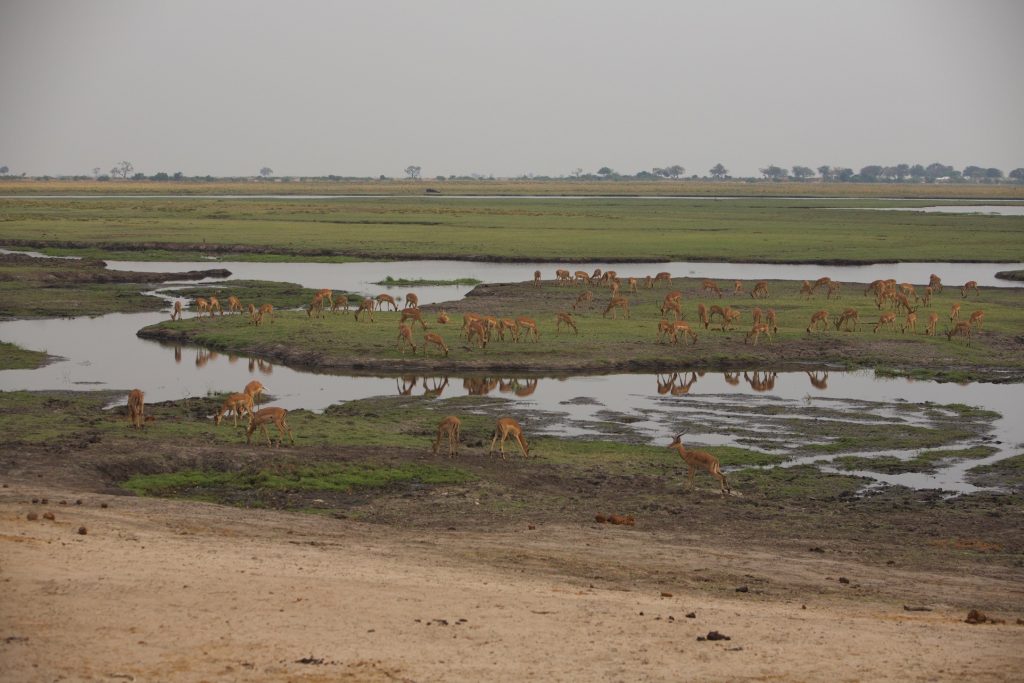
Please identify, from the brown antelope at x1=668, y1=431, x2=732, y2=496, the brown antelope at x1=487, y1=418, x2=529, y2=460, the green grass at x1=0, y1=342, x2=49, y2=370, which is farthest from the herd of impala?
the green grass at x1=0, y1=342, x2=49, y2=370

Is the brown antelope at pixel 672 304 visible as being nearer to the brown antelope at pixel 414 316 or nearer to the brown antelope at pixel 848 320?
the brown antelope at pixel 848 320

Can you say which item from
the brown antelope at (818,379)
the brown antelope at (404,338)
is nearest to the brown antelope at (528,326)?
the brown antelope at (404,338)

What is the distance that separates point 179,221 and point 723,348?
2369 inches

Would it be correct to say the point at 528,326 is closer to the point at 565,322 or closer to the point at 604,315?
the point at 565,322

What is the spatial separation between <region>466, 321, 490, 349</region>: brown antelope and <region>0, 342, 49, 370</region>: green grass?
1060 centimetres

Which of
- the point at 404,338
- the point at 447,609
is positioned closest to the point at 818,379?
the point at 404,338

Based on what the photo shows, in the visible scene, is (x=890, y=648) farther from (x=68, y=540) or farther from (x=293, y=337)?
(x=293, y=337)

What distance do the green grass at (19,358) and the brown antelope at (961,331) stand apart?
2394cm

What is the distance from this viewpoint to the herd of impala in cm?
2094

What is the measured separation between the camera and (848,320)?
36.2 m

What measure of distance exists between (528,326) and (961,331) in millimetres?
12039

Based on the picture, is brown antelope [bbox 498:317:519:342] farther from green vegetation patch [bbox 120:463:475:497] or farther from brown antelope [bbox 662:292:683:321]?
green vegetation patch [bbox 120:463:475:497]

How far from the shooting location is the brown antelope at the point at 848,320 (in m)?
35.2

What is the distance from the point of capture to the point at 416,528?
15.4 m
